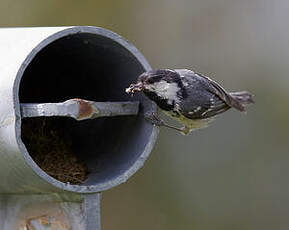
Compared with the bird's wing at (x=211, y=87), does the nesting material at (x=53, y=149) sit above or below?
below

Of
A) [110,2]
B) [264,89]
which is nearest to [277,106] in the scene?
[264,89]

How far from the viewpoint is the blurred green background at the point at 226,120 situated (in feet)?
23.1

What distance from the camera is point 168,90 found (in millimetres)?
4352

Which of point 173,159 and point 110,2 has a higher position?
point 110,2

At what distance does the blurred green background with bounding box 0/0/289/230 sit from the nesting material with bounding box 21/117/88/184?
106 inches

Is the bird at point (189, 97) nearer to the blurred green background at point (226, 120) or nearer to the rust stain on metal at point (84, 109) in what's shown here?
the rust stain on metal at point (84, 109)

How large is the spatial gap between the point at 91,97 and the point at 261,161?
339 centimetres

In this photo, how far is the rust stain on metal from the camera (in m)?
3.45

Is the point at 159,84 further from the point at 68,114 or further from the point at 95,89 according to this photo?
the point at 68,114

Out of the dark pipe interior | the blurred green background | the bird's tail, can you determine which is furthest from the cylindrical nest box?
the blurred green background

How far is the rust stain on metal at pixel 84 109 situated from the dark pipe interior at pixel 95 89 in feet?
0.91

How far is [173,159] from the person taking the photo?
23.4ft

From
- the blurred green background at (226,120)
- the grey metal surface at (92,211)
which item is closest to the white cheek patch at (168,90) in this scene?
the grey metal surface at (92,211)

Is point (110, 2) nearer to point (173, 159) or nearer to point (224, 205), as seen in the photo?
point (173, 159)
